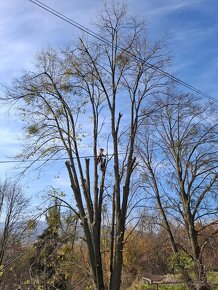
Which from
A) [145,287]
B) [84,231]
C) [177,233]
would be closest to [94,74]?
[84,231]

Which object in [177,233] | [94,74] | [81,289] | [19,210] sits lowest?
[81,289]

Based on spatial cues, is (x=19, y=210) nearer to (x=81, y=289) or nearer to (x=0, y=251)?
(x=0, y=251)

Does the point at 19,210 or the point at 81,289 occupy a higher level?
the point at 19,210

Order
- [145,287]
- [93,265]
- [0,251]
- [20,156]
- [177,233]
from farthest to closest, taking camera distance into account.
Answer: [0,251], [145,287], [177,233], [20,156], [93,265]

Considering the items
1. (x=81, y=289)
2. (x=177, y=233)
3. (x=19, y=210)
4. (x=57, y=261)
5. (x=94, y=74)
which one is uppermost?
(x=19, y=210)

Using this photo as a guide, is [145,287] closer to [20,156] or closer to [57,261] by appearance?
[57,261]

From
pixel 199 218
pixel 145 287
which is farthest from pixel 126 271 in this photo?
pixel 199 218

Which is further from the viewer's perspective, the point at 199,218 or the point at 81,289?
the point at 199,218

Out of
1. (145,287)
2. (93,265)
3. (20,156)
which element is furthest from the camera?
(145,287)

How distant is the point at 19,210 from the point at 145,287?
14.7 m

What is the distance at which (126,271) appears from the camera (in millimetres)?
35281

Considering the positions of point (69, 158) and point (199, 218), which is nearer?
point (69, 158)

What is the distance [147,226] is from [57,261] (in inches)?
334

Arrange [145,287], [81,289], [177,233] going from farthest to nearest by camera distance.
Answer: [145,287], [177,233], [81,289]
